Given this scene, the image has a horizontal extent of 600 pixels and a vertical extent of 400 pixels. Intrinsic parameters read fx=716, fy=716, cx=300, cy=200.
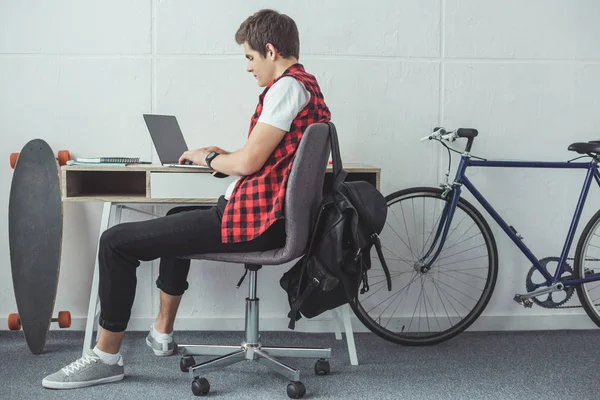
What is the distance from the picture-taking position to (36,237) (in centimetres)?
265

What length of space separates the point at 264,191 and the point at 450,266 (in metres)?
1.28

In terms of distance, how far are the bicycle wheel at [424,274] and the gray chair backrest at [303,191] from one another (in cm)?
95

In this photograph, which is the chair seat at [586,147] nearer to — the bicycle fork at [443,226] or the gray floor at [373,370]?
the bicycle fork at [443,226]

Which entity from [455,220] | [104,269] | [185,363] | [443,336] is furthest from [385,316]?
[104,269]

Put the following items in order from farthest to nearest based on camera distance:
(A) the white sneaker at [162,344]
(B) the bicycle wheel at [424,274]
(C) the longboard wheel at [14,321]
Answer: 1. (B) the bicycle wheel at [424,274]
2. (C) the longboard wheel at [14,321]
3. (A) the white sneaker at [162,344]

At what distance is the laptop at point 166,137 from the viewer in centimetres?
256

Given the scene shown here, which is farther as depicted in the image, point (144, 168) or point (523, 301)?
point (523, 301)

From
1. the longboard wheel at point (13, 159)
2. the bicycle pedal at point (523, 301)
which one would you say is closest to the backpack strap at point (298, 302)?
the bicycle pedal at point (523, 301)

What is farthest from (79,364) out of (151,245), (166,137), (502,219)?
(502,219)

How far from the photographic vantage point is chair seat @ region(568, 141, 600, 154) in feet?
9.13

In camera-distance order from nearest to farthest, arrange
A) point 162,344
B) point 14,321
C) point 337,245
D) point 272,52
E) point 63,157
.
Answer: point 337,245, point 272,52, point 162,344, point 14,321, point 63,157

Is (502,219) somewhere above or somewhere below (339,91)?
below

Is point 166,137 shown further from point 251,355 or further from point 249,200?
point 251,355

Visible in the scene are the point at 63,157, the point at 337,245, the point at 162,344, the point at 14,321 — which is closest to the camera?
the point at 337,245
